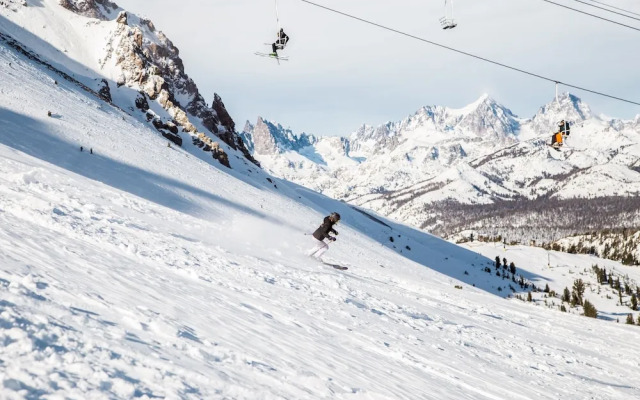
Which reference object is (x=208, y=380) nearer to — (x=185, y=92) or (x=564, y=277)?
(x=185, y=92)

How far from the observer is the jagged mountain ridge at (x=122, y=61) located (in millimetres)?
69062

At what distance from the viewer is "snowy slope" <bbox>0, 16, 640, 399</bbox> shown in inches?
207

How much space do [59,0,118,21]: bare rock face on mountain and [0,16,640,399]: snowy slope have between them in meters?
78.9

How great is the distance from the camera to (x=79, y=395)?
14.0 feet

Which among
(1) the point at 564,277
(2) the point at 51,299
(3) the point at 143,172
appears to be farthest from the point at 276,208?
(1) the point at 564,277

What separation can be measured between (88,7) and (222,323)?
10435 centimetres

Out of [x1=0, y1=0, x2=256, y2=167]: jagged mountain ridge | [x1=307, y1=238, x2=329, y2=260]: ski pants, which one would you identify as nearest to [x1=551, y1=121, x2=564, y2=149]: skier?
[x1=307, y1=238, x2=329, y2=260]: ski pants

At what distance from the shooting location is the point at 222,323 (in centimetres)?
811

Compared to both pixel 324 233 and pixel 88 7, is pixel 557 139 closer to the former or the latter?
pixel 324 233

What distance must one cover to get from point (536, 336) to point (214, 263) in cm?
1250

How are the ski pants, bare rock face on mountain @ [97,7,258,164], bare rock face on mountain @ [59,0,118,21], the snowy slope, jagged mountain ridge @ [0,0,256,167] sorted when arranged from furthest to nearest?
bare rock face on mountain @ [59,0,118,21] → bare rock face on mountain @ [97,7,258,164] → jagged mountain ridge @ [0,0,256,167] → the ski pants → the snowy slope

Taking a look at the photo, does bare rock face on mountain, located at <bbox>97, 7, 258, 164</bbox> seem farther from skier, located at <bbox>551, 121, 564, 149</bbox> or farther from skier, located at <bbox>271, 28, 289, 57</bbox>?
skier, located at <bbox>551, 121, 564, 149</bbox>

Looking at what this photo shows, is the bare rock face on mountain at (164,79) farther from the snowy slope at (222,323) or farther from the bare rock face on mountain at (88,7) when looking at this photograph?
the snowy slope at (222,323)

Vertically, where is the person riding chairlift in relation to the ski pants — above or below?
above
